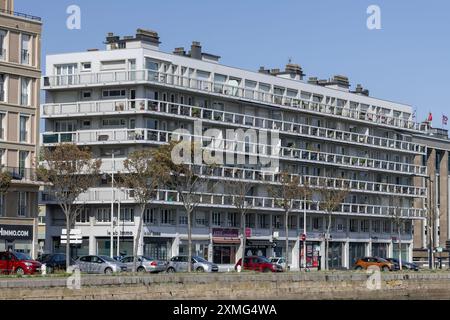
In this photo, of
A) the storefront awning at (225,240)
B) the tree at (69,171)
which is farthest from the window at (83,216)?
the tree at (69,171)

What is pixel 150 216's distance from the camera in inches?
4486

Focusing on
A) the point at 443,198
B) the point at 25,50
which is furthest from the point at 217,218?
the point at 443,198

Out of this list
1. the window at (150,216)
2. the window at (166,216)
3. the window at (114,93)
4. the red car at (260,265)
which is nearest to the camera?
the red car at (260,265)

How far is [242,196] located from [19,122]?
2573 cm

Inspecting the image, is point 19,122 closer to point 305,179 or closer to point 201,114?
point 201,114

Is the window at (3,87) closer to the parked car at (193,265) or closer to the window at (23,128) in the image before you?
the window at (23,128)

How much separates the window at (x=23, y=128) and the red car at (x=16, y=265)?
22797 mm

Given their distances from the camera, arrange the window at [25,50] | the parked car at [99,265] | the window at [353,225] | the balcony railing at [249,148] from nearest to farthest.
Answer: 1. the parked car at [99,265]
2. the window at [25,50]
3. the balcony railing at [249,148]
4. the window at [353,225]

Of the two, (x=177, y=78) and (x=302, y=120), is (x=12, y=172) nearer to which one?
(x=177, y=78)

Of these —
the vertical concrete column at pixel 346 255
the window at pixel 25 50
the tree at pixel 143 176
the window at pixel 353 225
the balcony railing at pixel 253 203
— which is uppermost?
the window at pixel 25 50

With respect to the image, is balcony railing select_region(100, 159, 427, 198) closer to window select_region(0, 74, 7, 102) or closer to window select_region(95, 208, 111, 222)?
window select_region(95, 208, 111, 222)

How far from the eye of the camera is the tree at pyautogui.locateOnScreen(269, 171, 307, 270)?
11606 centimetres

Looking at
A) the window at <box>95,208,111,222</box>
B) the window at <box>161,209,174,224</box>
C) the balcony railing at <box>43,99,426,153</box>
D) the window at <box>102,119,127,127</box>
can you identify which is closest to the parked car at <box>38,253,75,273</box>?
the window at <box>95,208,111,222</box>

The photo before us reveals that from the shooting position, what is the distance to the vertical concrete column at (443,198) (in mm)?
165375
